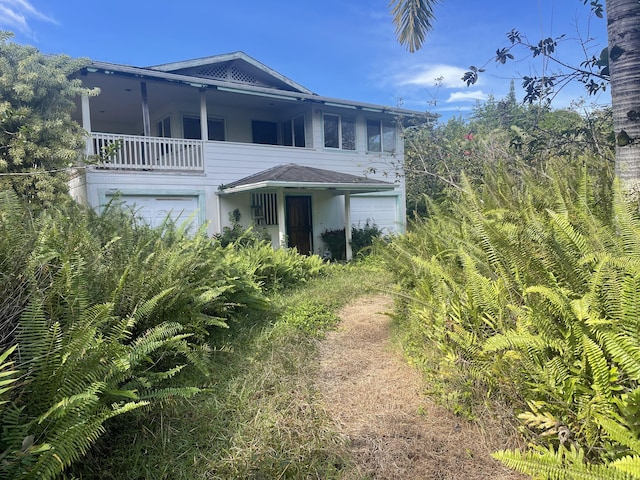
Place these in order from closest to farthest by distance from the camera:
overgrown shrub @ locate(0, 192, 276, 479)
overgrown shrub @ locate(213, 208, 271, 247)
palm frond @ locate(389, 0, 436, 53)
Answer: overgrown shrub @ locate(0, 192, 276, 479), palm frond @ locate(389, 0, 436, 53), overgrown shrub @ locate(213, 208, 271, 247)

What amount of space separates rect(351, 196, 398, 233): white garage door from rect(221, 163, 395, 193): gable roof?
1836mm

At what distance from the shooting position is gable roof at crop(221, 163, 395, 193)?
1034 centimetres

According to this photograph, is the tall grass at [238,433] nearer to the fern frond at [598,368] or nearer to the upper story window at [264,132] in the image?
the fern frond at [598,368]

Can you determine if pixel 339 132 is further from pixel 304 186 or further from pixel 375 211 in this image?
pixel 304 186

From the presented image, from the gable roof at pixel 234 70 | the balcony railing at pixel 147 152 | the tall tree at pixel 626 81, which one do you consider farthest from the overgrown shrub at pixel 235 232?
the tall tree at pixel 626 81

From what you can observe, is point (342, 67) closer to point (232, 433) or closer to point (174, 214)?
point (174, 214)

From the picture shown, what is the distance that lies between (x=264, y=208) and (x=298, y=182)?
2266 millimetres

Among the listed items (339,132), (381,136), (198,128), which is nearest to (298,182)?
(339,132)

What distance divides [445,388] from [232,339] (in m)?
2.38

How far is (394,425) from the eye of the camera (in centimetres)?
267

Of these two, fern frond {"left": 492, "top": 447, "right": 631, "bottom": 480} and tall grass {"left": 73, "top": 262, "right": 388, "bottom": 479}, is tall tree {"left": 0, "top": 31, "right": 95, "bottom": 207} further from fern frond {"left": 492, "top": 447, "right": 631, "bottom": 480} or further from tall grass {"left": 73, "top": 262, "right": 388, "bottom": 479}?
fern frond {"left": 492, "top": 447, "right": 631, "bottom": 480}

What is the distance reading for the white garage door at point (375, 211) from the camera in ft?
46.8

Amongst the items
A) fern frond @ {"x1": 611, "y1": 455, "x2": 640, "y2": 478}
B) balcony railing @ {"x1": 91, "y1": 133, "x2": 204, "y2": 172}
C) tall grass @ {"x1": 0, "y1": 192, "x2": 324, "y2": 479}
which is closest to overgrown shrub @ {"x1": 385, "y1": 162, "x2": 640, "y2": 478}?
fern frond @ {"x1": 611, "y1": 455, "x2": 640, "y2": 478}

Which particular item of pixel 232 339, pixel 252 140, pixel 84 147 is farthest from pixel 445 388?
pixel 252 140
